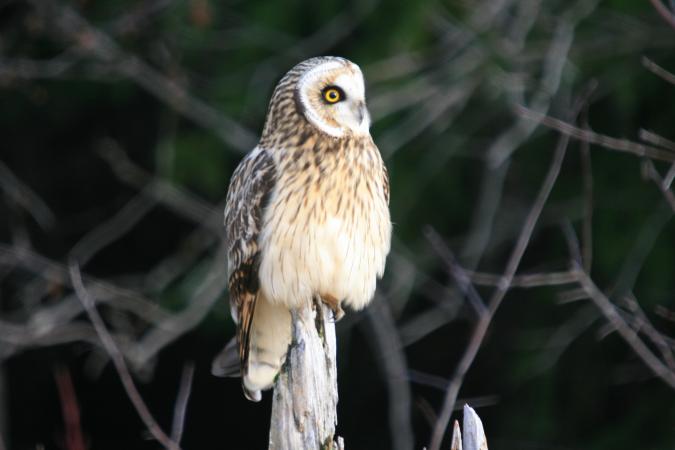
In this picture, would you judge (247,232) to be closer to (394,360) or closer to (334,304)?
(334,304)

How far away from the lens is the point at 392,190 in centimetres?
763

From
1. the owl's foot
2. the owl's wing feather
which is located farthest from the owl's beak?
the owl's foot

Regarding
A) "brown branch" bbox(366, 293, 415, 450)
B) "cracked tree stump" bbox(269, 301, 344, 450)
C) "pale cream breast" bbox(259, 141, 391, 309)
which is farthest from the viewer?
"brown branch" bbox(366, 293, 415, 450)

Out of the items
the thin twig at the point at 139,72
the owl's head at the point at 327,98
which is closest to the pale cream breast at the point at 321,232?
the owl's head at the point at 327,98

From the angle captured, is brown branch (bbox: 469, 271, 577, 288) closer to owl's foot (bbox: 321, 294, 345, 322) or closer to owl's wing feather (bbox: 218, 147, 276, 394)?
owl's foot (bbox: 321, 294, 345, 322)

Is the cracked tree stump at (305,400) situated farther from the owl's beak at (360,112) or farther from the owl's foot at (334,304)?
the owl's beak at (360,112)

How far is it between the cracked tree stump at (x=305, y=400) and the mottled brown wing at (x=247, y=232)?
0.80 m

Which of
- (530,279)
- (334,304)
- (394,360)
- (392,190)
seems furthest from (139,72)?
(530,279)

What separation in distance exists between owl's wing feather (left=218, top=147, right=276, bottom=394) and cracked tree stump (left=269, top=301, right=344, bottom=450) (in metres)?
0.80

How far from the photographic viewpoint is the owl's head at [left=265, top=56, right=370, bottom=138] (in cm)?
455

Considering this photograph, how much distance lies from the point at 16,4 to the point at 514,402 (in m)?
3.84

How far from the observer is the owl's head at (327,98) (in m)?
4.55

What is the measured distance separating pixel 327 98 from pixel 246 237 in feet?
1.79

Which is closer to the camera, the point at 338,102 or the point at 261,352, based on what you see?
the point at 338,102
